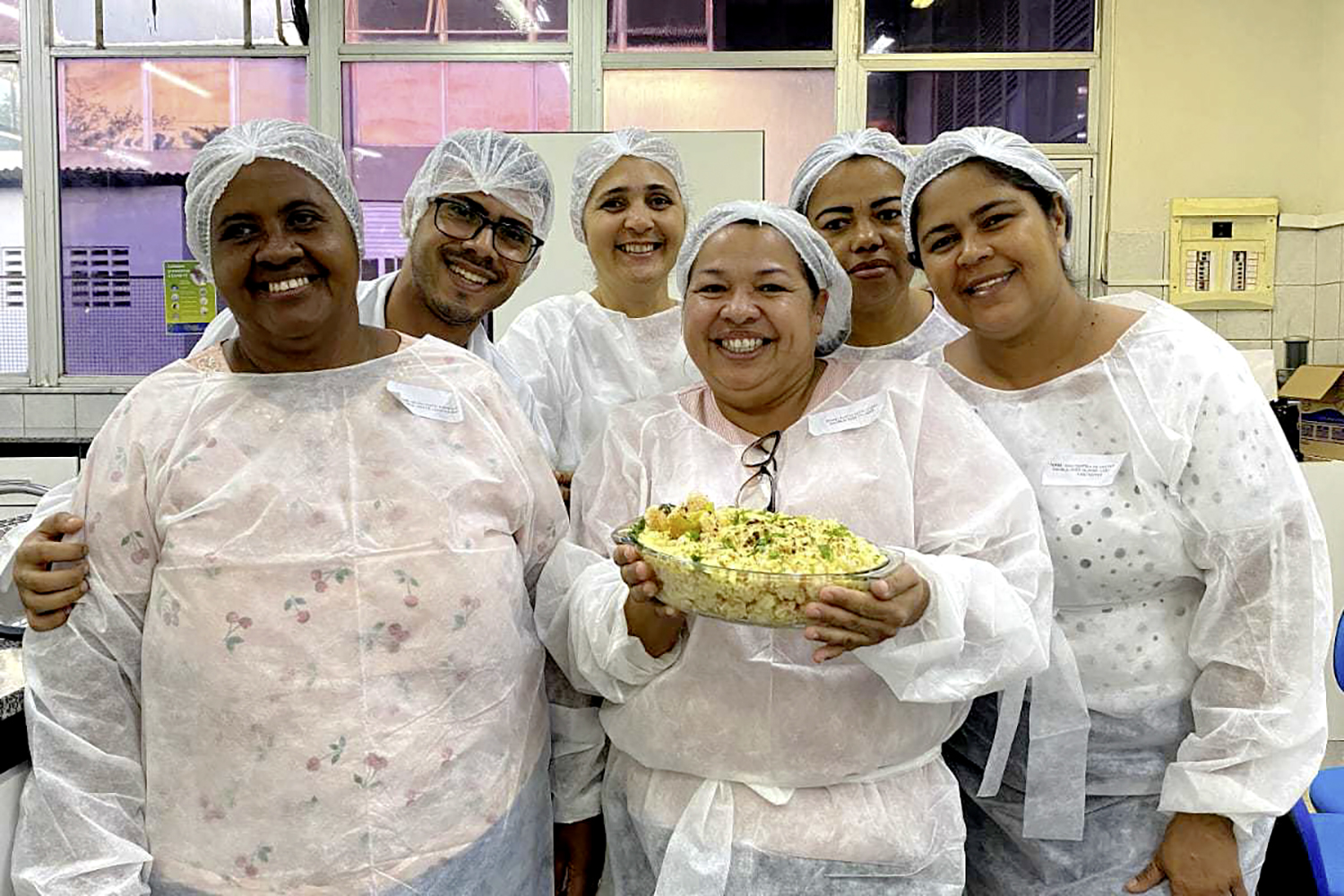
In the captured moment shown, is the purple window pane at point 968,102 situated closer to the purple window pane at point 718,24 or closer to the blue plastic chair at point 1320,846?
the purple window pane at point 718,24

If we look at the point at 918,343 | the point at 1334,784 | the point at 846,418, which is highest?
the point at 918,343

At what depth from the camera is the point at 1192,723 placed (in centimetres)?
170

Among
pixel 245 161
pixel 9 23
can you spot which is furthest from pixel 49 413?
pixel 245 161

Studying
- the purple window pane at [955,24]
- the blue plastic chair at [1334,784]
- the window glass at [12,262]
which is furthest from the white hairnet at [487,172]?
the window glass at [12,262]

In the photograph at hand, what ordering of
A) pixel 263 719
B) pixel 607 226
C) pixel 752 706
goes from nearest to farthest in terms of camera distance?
pixel 263 719
pixel 752 706
pixel 607 226

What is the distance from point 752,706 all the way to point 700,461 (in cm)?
40

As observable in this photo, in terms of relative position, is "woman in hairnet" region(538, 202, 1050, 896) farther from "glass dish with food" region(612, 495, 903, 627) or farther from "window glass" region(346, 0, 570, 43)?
"window glass" region(346, 0, 570, 43)

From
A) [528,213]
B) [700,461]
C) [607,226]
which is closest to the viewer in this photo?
[700,461]

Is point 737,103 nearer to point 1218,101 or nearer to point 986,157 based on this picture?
point 1218,101

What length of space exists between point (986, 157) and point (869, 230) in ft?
1.62

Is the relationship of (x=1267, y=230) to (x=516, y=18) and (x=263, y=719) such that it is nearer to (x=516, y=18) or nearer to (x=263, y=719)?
(x=516, y=18)

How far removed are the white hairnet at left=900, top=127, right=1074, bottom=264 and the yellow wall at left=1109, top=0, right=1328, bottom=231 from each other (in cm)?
397

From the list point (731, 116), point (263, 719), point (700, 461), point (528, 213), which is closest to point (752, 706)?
point (700, 461)

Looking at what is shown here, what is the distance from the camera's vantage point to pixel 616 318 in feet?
8.18
